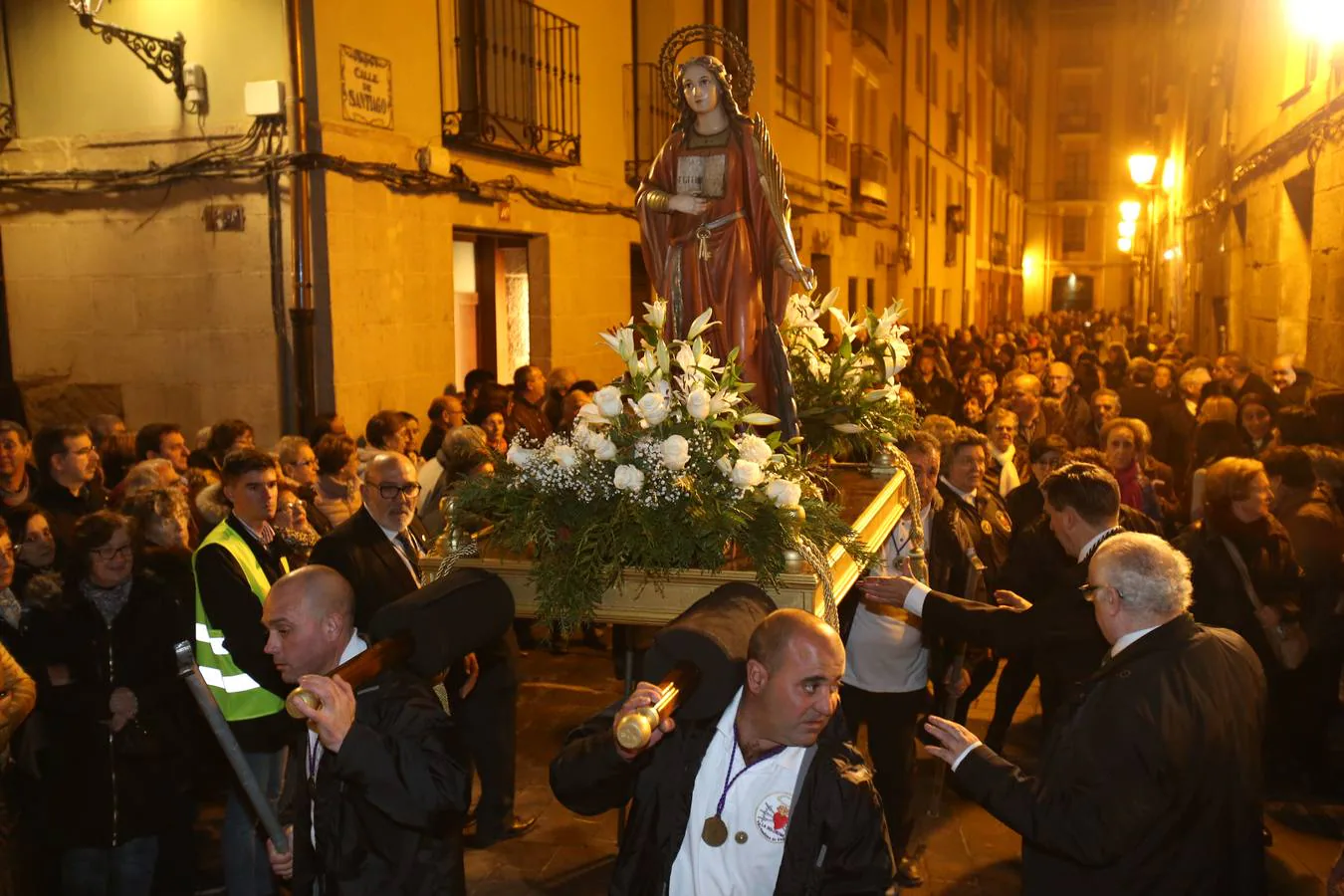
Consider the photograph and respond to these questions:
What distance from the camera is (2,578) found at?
4.36 meters

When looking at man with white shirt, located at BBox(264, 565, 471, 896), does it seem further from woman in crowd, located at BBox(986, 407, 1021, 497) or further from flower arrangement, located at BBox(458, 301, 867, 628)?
woman in crowd, located at BBox(986, 407, 1021, 497)

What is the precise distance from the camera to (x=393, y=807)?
2803 mm

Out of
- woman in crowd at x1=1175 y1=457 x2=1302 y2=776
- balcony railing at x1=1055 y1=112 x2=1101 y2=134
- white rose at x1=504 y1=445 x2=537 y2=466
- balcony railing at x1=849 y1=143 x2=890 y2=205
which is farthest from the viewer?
balcony railing at x1=1055 y1=112 x2=1101 y2=134

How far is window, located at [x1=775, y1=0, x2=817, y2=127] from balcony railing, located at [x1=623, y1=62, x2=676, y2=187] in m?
3.51

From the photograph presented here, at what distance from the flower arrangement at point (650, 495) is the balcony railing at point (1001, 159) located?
35533 mm

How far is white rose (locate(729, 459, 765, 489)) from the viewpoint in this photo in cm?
342

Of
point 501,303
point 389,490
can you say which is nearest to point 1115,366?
point 501,303

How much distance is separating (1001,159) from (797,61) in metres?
22.8

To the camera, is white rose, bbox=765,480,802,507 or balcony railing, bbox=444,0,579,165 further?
balcony railing, bbox=444,0,579,165

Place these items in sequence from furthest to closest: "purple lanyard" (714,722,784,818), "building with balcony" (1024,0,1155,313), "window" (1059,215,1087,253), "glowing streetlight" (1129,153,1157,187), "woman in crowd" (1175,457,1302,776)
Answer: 1. "window" (1059,215,1087,253)
2. "building with balcony" (1024,0,1155,313)
3. "glowing streetlight" (1129,153,1157,187)
4. "woman in crowd" (1175,457,1302,776)
5. "purple lanyard" (714,722,784,818)

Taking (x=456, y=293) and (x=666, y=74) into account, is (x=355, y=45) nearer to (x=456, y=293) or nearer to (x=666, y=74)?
(x=456, y=293)

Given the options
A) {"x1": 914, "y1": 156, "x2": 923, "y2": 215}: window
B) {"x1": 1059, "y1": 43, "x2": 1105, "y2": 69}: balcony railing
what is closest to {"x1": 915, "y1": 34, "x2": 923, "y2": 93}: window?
{"x1": 914, "y1": 156, "x2": 923, "y2": 215}: window

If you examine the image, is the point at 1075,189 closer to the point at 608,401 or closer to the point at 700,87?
the point at 700,87

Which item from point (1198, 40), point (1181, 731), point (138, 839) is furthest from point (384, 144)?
point (1198, 40)
